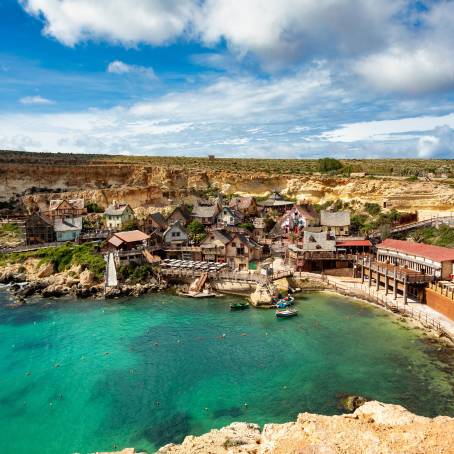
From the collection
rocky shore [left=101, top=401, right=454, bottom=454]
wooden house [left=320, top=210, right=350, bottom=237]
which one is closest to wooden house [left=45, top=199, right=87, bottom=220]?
wooden house [left=320, top=210, right=350, bottom=237]

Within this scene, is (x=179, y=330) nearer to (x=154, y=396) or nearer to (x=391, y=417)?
(x=154, y=396)

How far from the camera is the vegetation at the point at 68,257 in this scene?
5184 cm

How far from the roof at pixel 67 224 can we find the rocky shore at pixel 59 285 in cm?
1057

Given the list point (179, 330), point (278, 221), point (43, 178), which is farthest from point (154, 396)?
point (43, 178)

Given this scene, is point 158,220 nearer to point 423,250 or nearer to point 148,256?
point 148,256

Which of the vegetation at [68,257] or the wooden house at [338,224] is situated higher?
the wooden house at [338,224]

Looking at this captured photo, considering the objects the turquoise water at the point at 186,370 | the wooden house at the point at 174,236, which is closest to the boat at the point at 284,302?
the turquoise water at the point at 186,370

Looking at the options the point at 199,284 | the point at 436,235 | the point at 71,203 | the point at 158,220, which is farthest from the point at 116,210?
the point at 436,235

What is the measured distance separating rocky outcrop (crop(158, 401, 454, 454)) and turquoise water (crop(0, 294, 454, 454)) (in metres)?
8.44

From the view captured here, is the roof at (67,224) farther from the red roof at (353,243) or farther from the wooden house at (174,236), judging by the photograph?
the red roof at (353,243)

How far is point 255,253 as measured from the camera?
5597 cm

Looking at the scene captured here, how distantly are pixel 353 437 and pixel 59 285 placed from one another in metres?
43.6

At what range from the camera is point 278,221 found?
68688mm

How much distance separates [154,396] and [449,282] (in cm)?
2879
